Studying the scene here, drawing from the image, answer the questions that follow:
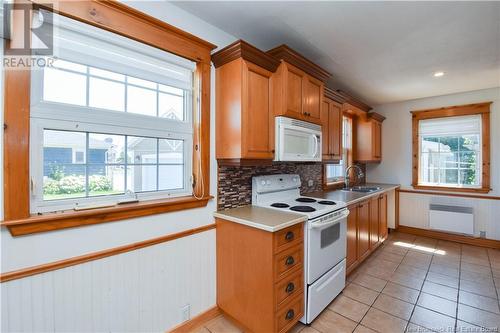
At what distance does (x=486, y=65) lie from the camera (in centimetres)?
267

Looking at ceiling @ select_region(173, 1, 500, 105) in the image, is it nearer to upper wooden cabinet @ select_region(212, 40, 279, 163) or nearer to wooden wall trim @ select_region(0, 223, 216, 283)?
upper wooden cabinet @ select_region(212, 40, 279, 163)

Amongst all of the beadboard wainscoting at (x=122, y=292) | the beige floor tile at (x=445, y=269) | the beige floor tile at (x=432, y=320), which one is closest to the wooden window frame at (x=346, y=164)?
the beige floor tile at (x=445, y=269)

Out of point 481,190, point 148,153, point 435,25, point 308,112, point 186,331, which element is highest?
point 435,25

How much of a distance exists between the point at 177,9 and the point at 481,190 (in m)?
4.89

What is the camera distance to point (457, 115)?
3730 mm

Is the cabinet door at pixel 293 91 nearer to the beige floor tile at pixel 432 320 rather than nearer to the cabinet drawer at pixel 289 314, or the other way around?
the cabinet drawer at pixel 289 314

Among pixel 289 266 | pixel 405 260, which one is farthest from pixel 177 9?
pixel 405 260

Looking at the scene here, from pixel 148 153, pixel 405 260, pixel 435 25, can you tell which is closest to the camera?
pixel 148 153

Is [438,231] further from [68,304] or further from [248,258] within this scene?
[68,304]

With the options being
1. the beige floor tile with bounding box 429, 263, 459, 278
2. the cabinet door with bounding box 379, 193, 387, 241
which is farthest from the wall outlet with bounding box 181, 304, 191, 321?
the cabinet door with bounding box 379, 193, 387, 241

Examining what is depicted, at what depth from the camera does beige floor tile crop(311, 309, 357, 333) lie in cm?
178

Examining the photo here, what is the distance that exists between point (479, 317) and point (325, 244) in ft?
4.77

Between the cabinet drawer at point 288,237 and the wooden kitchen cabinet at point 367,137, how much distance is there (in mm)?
3012

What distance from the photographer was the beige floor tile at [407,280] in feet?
7.92
